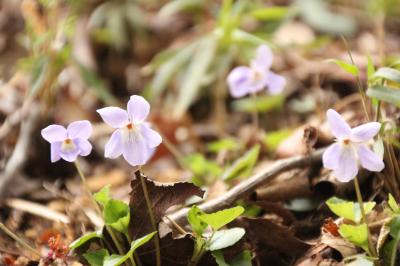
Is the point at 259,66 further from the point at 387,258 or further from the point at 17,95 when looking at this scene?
the point at 17,95

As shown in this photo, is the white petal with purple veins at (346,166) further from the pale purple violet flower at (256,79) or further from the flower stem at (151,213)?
the pale purple violet flower at (256,79)

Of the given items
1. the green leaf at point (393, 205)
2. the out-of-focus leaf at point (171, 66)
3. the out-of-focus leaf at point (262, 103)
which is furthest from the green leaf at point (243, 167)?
the out-of-focus leaf at point (171, 66)

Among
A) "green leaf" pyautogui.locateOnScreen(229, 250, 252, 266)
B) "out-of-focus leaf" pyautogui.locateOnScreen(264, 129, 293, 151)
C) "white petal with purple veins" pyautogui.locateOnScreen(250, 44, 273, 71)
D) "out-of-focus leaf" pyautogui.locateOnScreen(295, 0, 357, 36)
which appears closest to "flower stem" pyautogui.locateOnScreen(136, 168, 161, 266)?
"green leaf" pyautogui.locateOnScreen(229, 250, 252, 266)

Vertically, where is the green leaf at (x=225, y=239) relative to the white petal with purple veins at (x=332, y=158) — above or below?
below

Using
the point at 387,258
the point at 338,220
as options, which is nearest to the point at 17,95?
the point at 338,220

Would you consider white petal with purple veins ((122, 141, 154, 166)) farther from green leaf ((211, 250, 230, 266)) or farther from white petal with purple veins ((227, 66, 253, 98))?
white petal with purple veins ((227, 66, 253, 98))
